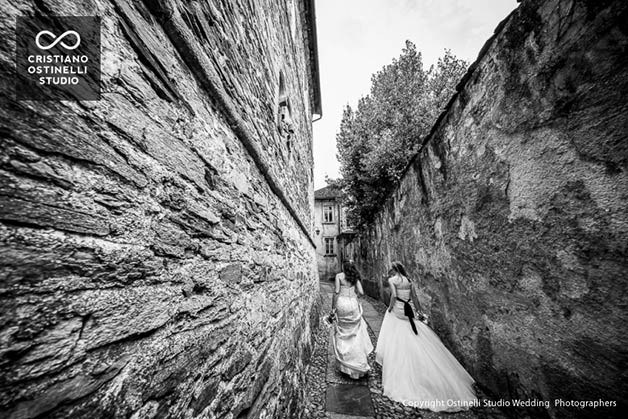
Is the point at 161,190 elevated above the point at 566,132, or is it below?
below

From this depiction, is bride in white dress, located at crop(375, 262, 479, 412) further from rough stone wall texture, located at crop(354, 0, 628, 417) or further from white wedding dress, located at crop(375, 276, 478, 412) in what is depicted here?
rough stone wall texture, located at crop(354, 0, 628, 417)

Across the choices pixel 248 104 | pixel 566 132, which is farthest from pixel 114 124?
pixel 566 132

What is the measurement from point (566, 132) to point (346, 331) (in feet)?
12.6

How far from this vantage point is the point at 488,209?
255cm

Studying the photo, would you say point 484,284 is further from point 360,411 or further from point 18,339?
point 18,339

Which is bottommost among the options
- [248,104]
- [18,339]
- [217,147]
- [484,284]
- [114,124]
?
[484,284]

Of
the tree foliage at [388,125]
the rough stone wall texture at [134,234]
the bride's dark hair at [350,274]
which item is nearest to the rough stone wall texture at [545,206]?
the bride's dark hair at [350,274]

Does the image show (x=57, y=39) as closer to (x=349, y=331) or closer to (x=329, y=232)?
(x=349, y=331)

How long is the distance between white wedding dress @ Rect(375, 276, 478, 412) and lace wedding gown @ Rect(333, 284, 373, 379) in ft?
1.20

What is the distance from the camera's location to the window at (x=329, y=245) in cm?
1825

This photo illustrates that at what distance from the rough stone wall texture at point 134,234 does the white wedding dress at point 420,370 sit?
7.48 feet

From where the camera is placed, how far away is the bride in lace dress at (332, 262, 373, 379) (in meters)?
3.57

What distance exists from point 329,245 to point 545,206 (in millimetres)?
16853

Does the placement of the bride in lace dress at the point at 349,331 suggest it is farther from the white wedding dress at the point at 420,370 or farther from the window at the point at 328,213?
the window at the point at 328,213
